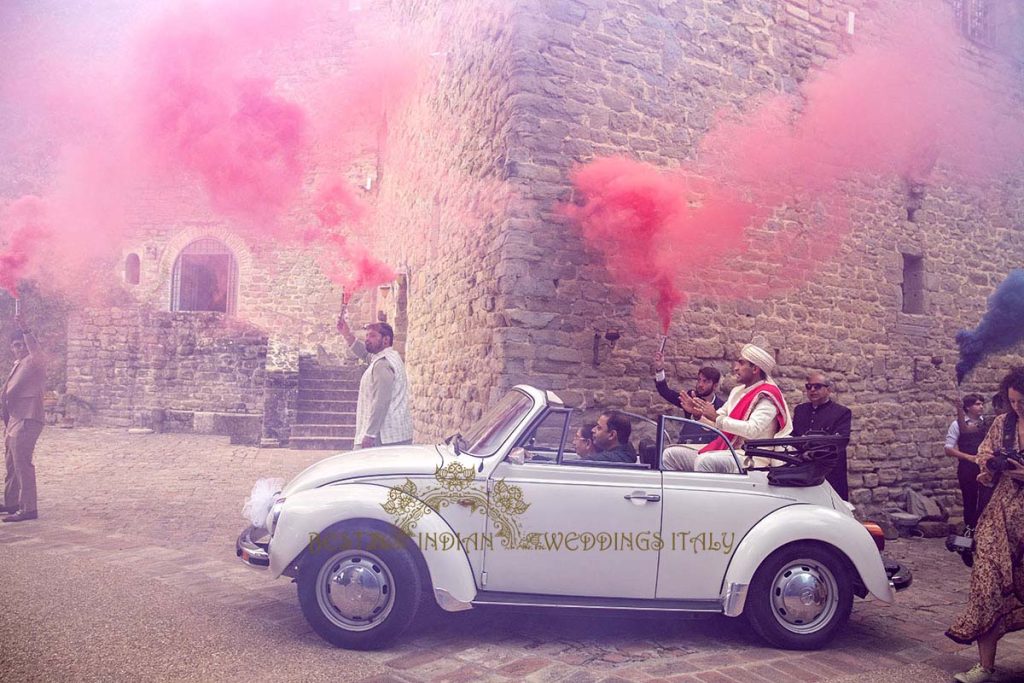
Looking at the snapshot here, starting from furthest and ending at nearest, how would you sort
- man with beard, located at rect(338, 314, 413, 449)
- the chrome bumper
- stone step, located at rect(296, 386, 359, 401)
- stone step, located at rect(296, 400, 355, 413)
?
stone step, located at rect(296, 386, 359, 401)
stone step, located at rect(296, 400, 355, 413)
man with beard, located at rect(338, 314, 413, 449)
the chrome bumper

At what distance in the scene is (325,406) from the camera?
48.2 feet

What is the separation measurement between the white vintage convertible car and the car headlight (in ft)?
0.04

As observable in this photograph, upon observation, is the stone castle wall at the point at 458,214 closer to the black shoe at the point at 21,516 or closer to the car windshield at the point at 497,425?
the car windshield at the point at 497,425

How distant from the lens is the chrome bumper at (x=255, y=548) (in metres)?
3.99

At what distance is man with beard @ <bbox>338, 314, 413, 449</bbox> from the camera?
603 cm

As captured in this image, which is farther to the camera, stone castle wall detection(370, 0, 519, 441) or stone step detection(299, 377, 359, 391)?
stone step detection(299, 377, 359, 391)

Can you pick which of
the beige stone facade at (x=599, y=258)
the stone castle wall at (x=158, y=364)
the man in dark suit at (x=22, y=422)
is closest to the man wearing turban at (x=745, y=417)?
the beige stone facade at (x=599, y=258)

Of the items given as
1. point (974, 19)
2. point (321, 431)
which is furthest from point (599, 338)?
point (321, 431)

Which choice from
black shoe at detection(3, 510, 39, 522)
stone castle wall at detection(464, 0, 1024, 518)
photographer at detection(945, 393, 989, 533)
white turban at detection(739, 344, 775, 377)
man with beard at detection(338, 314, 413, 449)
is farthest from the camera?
photographer at detection(945, 393, 989, 533)

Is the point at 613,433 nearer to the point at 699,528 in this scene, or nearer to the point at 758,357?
the point at 699,528

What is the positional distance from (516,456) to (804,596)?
5.83 feet

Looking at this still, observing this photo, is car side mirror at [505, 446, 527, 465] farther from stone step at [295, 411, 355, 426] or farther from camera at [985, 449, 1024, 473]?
stone step at [295, 411, 355, 426]

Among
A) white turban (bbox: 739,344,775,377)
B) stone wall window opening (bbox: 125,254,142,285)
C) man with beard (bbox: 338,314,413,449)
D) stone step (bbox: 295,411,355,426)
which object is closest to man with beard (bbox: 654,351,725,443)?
white turban (bbox: 739,344,775,377)

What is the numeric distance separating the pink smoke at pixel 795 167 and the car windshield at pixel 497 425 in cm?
312
